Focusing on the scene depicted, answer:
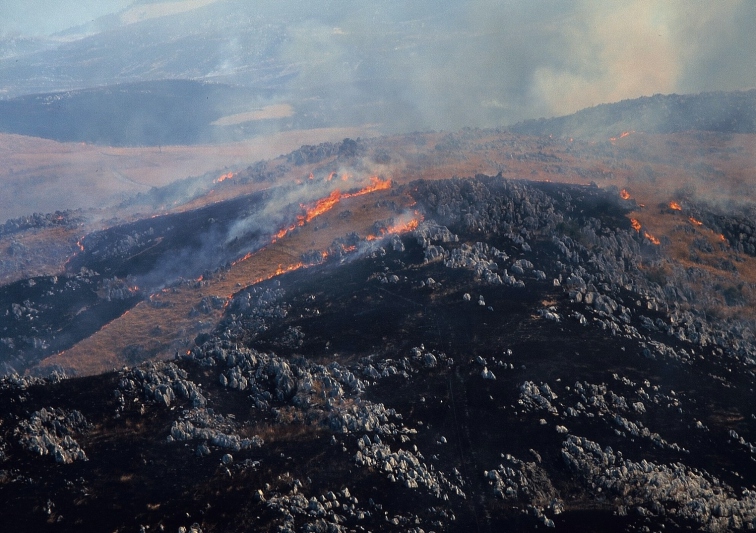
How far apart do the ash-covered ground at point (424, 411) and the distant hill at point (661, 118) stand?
285 feet

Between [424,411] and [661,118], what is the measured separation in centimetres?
13476

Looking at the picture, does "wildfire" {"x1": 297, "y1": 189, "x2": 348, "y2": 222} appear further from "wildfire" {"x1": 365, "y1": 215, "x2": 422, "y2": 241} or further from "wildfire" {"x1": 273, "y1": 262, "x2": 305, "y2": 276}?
"wildfire" {"x1": 365, "y1": 215, "x2": 422, "y2": 241}

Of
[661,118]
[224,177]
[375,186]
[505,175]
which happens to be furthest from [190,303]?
[661,118]

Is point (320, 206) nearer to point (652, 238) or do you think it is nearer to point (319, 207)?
point (319, 207)

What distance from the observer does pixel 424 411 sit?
191ft

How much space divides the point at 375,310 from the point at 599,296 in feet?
78.7

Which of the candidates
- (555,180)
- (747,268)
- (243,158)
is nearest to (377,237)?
(555,180)

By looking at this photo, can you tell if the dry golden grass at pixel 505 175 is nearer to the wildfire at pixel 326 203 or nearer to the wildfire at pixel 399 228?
the wildfire at pixel 326 203

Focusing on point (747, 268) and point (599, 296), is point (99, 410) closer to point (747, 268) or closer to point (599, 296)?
point (599, 296)

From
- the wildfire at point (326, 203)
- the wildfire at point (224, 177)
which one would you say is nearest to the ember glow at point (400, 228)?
the wildfire at point (326, 203)

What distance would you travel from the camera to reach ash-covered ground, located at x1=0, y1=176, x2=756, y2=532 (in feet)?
154

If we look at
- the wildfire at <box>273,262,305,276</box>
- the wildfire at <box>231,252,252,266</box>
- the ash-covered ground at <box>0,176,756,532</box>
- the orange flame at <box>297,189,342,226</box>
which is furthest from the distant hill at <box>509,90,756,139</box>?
the wildfire at <box>231,252,252,266</box>

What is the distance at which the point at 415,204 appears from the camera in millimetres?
96938

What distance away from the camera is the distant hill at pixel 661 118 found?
519 feet
